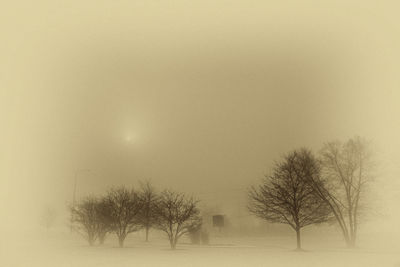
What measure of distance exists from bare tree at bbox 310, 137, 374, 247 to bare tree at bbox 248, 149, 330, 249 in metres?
0.93

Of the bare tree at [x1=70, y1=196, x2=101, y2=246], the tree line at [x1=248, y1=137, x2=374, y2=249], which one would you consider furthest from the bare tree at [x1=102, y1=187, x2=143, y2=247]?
the tree line at [x1=248, y1=137, x2=374, y2=249]

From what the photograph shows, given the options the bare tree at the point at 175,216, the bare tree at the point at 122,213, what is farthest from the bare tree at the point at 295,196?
the bare tree at the point at 122,213

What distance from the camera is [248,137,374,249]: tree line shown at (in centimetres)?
2838

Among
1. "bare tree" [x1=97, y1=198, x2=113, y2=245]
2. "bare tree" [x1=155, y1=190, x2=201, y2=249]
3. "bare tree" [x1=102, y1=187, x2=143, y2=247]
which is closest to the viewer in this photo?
"bare tree" [x1=155, y1=190, x2=201, y2=249]

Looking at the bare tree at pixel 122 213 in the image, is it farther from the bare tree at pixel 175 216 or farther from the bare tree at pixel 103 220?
the bare tree at pixel 175 216

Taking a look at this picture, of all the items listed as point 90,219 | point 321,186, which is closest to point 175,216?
point 90,219

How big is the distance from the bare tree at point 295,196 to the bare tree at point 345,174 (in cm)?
93

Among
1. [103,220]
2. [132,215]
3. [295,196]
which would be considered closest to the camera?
[295,196]

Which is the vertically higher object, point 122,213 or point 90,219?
point 122,213

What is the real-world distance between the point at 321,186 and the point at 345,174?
254 centimetres

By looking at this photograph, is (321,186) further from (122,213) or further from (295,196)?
(122,213)

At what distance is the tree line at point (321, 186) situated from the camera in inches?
1117

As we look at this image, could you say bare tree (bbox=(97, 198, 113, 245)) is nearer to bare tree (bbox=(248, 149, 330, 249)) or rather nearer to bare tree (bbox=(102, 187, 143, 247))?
bare tree (bbox=(102, 187, 143, 247))

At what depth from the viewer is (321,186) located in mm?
30922
